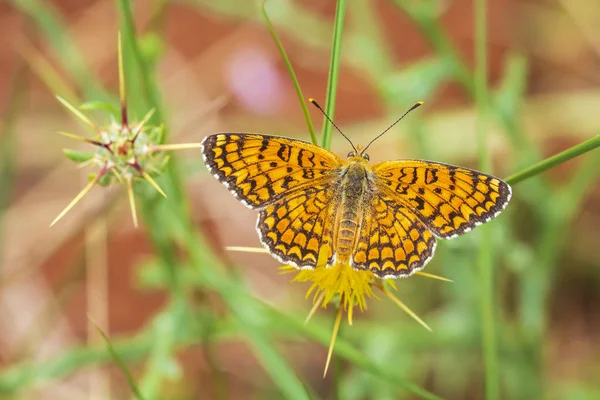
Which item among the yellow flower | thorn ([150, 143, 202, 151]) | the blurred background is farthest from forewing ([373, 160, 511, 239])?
thorn ([150, 143, 202, 151])

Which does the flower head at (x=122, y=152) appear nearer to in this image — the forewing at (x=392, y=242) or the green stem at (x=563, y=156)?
the forewing at (x=392, y=242)

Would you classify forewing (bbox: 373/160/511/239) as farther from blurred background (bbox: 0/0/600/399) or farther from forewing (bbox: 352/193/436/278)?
blurred background (bbox: 0/0/600/399)

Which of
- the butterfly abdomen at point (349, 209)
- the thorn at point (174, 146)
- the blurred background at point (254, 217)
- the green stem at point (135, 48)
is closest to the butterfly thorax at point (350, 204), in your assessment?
the butterfly abdomen at point (349, 209)

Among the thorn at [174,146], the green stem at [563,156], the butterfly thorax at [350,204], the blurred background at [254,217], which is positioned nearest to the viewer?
the green stem at [563,156]

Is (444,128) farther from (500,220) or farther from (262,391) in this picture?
(262,391)

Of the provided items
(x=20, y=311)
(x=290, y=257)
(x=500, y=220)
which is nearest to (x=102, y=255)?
(x=20, y=311)

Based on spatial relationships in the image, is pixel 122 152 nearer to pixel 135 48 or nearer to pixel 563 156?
pixel 135 48
